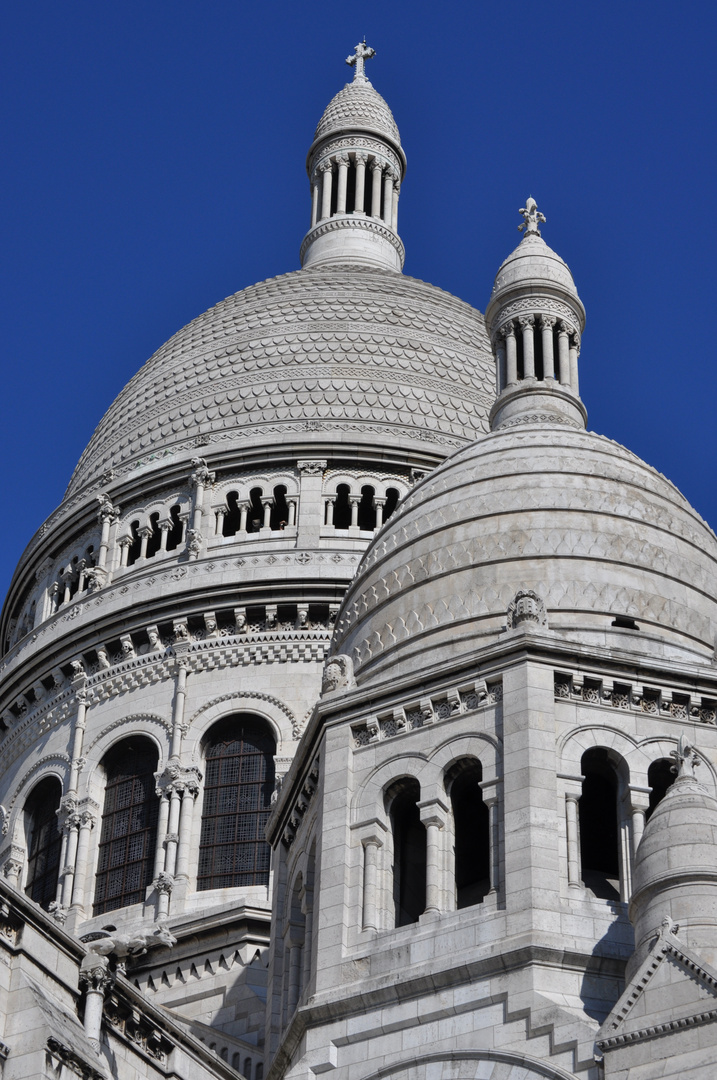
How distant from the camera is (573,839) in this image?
28547 millimetres

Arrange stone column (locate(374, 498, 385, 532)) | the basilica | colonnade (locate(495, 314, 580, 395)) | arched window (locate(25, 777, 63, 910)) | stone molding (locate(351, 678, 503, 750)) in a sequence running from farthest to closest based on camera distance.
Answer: stone column (locate(374, 498, 385, 532)), arched window (locate(25, 777, 63, 910)), colonnade (locate(495, 314, 580, 395)), stone molding (locate(351, 678, 503, 750)), the basilica

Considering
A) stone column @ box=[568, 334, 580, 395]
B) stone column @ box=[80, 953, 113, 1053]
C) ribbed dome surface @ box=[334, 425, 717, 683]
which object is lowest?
stone column @ box=[80, 953, 113, 1053]

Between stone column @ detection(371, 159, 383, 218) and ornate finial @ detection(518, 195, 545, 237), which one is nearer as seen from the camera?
ornate finial @ detection(518, 195, 545, 237)

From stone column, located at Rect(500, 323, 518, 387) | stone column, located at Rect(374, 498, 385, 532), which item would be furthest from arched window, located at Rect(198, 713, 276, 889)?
stone column, located at Rect(500, 323, 518, 387)

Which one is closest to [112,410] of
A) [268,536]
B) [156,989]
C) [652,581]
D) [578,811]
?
[268,536]

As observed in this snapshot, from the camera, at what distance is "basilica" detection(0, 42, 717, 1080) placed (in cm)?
2684

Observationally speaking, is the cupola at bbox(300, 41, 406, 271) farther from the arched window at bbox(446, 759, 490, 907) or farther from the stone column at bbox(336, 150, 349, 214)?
the arched window at bbox(446, 759, 490, 907)

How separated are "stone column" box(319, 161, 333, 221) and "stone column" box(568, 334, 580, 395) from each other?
24527 mm

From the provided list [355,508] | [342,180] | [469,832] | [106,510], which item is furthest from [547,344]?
[342,180]

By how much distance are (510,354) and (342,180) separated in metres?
26.1

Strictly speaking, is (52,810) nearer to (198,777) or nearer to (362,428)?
(198,777)

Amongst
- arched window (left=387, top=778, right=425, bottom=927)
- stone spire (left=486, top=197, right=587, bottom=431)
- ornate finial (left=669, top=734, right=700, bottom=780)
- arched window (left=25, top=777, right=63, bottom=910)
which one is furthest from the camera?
arched window (left=25, top=777, right=63, bottom=910)

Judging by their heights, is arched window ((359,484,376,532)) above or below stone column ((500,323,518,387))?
above

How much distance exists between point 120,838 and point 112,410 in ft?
47.5
